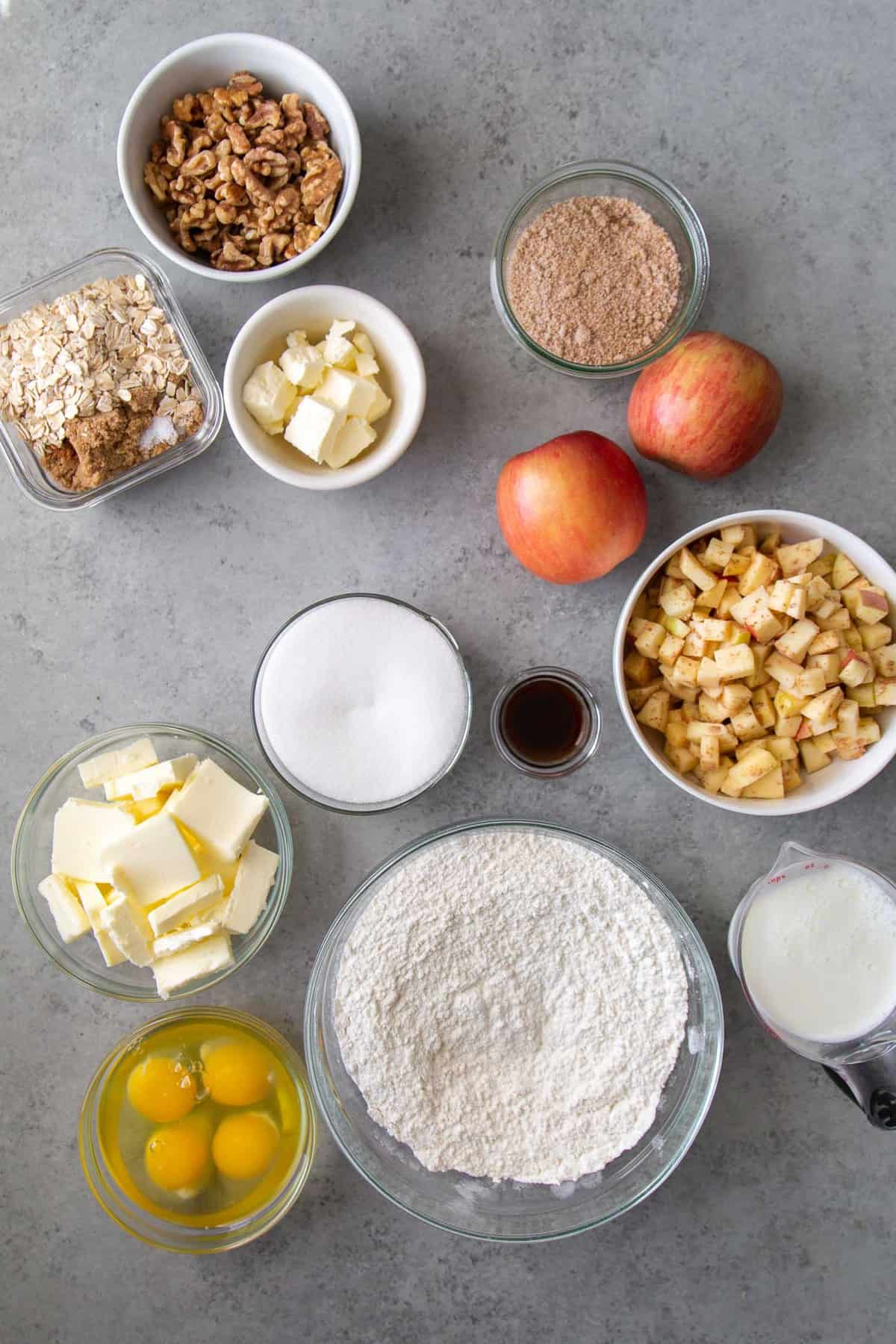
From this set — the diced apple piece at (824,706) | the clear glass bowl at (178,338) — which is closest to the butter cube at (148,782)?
the clear glass bowl at (178,338)

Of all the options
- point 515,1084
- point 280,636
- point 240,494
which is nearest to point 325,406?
point 240,494

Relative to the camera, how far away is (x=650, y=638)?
128 centimetres

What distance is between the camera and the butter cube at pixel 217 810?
4.13ft

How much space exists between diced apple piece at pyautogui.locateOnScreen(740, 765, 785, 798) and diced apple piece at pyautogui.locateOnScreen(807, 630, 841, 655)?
0.18 m

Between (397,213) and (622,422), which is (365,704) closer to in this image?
(622,422)

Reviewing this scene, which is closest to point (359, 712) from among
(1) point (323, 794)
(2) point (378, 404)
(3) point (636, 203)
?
(1) point (323, 794)

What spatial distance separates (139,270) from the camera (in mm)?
1326

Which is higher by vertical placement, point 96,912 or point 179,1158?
point 96,912

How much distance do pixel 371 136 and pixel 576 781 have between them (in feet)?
3.58

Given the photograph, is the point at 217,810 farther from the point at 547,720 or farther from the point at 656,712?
the point at 656,712

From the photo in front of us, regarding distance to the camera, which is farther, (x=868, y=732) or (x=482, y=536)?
(x=482, y=536)

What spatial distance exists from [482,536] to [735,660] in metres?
0.44

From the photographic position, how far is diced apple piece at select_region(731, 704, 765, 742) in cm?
125

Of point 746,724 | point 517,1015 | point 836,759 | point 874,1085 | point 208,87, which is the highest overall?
point 208,87
